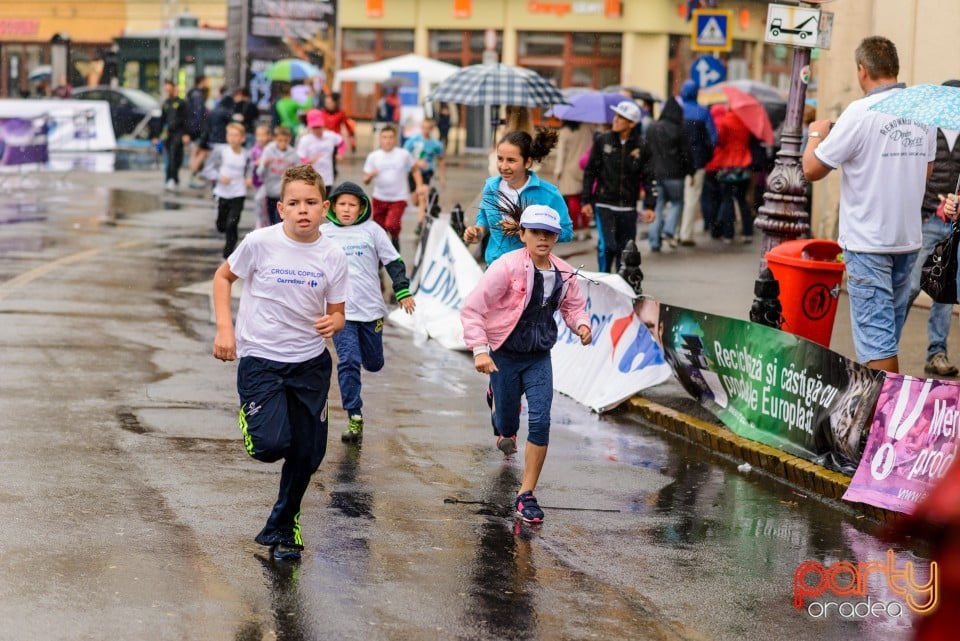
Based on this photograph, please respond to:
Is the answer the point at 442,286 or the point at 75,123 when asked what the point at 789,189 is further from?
the point at 75,123

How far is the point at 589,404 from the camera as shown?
415 inches

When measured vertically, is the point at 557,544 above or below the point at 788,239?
below

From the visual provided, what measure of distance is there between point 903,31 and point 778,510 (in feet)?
27.0

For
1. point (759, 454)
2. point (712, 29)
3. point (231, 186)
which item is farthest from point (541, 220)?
point (712, 29)

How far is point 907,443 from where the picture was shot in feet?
24.4

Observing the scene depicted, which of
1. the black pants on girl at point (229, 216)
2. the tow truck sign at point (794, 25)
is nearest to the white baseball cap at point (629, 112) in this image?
the tow truck sign at point (794, 25)

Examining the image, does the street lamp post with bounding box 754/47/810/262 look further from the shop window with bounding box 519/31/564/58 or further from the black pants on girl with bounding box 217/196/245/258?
the shop window with bounding box 519/31/564/58

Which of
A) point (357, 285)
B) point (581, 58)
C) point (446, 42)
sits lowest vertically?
point (357, 285)

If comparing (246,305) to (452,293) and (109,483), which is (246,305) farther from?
(452,293)

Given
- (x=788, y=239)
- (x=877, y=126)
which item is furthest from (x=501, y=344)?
(x=788, y=239)

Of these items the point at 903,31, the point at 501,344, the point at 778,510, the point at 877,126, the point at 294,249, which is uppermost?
the point at 903,31

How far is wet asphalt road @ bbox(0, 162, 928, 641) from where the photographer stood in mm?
5746

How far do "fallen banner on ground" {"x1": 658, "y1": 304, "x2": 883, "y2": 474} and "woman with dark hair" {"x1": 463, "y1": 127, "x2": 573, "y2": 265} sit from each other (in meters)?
1.29

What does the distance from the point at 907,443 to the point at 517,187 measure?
286 cm
